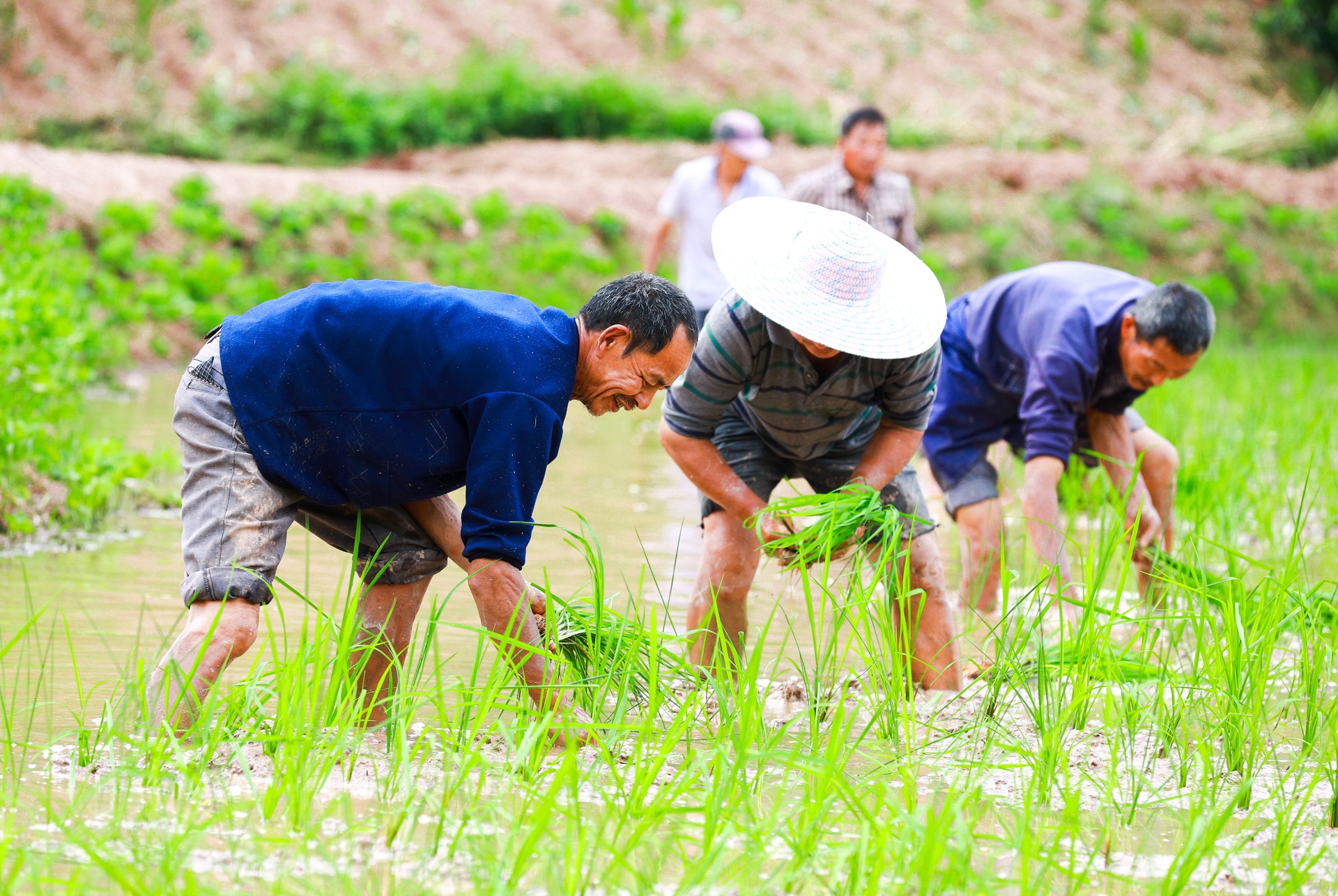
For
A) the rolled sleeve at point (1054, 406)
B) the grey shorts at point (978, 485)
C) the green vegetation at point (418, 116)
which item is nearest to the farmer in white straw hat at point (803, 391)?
the rolled sleeve at point (1054, 406)

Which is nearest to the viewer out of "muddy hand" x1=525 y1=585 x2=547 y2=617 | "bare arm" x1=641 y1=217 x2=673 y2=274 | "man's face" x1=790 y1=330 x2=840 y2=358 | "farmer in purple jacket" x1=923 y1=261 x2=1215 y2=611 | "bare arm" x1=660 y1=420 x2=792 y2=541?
"muddy hand" x1=525 y1=585 x2=547 y2=617

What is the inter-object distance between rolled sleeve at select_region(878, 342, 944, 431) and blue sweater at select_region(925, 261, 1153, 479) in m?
0.74

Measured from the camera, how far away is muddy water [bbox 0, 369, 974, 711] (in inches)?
132

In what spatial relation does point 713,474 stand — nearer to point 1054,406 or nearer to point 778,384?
point 778,384

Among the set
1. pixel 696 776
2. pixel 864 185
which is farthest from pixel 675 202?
pixel 696 776

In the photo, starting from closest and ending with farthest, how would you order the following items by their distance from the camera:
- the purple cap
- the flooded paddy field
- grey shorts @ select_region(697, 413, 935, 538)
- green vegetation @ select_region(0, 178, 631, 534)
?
the flooded paddy field
grey shorts @ select_region(697, 413, 935, 538)
green vegetation @ select_region(0, 178, 631, 534)
the purple cap

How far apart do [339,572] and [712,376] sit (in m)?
1.89

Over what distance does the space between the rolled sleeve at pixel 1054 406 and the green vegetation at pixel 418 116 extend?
40.7 feet

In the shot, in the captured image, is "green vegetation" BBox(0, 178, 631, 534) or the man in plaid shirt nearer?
"green vegetation" BBox(0, 178, 631, 534)

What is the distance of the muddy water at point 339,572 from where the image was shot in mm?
3355

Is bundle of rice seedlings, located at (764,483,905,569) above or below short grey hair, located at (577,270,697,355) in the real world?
below

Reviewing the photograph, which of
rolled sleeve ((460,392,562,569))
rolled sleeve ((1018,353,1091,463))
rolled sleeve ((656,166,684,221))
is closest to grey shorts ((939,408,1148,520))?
rolled sleeve ((1018,353,1091,463))

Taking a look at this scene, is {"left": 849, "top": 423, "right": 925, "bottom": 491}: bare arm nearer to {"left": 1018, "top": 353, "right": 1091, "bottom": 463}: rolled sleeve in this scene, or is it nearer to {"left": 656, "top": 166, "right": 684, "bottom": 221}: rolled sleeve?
{"left": 1018, "top": 353, "right": 1091, "bottom": 463}: rolled sleeve

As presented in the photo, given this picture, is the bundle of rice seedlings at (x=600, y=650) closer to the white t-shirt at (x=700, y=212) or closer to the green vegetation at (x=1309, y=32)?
the white t-shirt at (x=700, y=212)
